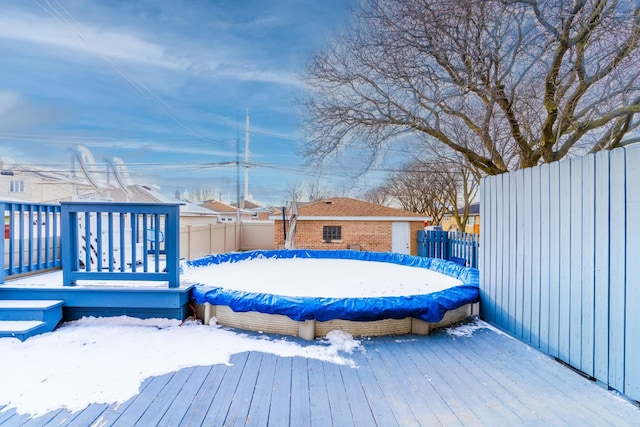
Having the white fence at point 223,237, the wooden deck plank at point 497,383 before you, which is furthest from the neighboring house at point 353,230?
the wooden deck plank at point 497,383

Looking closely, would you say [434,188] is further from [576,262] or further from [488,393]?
[488,393]

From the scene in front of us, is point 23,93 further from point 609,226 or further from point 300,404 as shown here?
point 609,226

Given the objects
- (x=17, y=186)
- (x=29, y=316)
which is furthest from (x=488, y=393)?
(x=17, y=186)

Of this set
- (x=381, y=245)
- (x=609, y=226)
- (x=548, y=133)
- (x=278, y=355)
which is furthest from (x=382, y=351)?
(x=381, y=245)

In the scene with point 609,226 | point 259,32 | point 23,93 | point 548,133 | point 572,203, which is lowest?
point 609,226

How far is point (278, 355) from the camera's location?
7.75ft

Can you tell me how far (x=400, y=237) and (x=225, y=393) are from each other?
39.1 feet

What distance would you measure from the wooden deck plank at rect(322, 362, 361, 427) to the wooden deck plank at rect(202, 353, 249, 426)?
60 centimetres

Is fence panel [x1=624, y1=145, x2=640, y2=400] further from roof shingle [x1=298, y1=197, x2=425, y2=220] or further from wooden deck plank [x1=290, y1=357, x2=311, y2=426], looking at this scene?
roof shingle [x1=298, y1=197, x2=425, y2=220]

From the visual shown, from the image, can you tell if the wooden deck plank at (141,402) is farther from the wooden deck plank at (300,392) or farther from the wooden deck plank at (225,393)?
the wooden deck plank at (300,392)

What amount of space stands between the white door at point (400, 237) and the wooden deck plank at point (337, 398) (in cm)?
1122

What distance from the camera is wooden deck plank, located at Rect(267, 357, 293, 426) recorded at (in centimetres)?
161

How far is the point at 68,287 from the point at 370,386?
3.09 metres

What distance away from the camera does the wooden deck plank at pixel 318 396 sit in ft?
5.32
